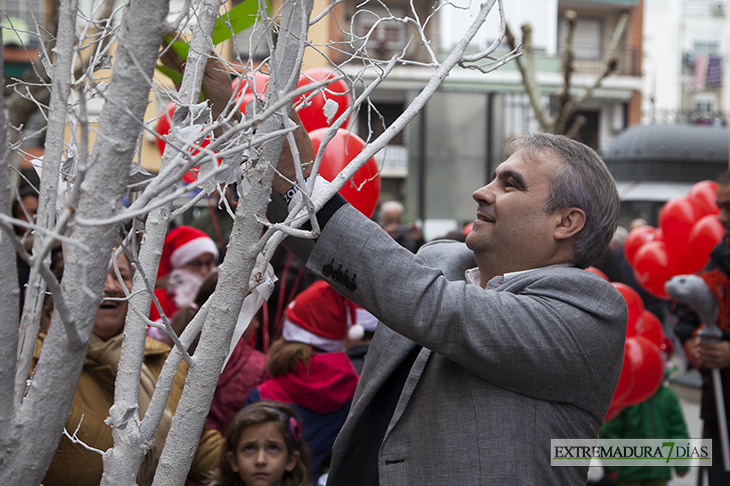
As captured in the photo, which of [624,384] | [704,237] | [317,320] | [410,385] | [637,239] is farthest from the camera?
[637,239]

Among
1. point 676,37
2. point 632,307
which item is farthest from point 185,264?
point 676,37

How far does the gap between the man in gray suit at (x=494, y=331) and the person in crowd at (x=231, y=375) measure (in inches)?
56.3

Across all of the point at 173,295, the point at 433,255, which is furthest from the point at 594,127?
the point at 433,255

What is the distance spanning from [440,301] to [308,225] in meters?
0.29

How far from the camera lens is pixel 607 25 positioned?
23594 millimetres

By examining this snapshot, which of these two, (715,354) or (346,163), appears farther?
(715,354)

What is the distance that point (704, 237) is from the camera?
189 inches

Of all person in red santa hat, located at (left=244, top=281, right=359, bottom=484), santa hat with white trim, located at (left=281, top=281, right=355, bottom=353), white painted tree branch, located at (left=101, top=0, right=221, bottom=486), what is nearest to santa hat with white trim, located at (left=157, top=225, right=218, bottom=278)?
santa hat with white trim, located at (left=281, top=281, right=355, bottom=353)

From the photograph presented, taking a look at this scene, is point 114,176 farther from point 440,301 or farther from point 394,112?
point 394,112

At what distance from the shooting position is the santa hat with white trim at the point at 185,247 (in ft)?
13.3

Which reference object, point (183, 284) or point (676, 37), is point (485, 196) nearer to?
point (183, 284)

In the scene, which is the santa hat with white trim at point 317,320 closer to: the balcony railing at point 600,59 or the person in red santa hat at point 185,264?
the person in red santa hat at point 185,264

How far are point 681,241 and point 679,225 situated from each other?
0.41ft

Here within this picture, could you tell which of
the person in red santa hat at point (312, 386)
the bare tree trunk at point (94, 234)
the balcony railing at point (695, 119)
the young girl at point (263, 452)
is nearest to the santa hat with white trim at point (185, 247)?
the person in red santa hat at point (312, 386)
